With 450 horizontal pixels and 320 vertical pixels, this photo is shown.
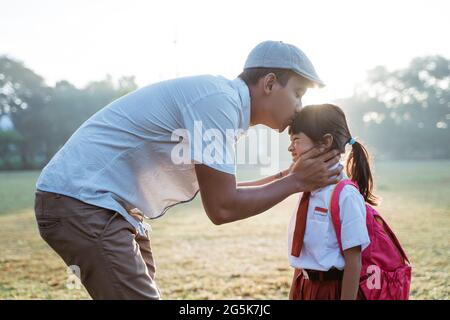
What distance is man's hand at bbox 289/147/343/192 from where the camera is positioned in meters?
2.12

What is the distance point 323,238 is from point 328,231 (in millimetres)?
38

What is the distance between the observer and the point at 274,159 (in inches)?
127

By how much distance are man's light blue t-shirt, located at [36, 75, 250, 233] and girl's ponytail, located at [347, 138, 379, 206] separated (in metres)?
0.60

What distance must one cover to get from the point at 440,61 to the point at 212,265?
4975 cm

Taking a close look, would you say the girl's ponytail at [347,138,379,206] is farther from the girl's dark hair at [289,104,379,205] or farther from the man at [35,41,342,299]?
the man at [35,41,342,299]

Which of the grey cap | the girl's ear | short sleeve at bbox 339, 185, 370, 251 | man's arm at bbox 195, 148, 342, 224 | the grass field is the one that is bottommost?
the grass field

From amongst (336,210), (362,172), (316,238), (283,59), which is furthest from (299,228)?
(283,59)

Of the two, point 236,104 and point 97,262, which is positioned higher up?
point 236,104

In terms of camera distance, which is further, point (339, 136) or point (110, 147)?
point (339, 136)

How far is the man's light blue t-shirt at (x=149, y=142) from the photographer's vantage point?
2.00 metres

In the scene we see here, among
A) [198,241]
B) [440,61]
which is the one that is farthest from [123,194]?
[440,61]

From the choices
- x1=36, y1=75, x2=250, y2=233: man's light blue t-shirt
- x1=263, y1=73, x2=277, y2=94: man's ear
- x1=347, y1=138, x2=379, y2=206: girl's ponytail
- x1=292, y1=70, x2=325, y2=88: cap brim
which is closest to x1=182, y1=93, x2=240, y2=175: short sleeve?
x1=36, y1=75, x2=250, y2=233: man's light blue t-shirt

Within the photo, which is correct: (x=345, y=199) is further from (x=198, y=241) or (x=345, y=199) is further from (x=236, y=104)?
(x=198, y=241)
